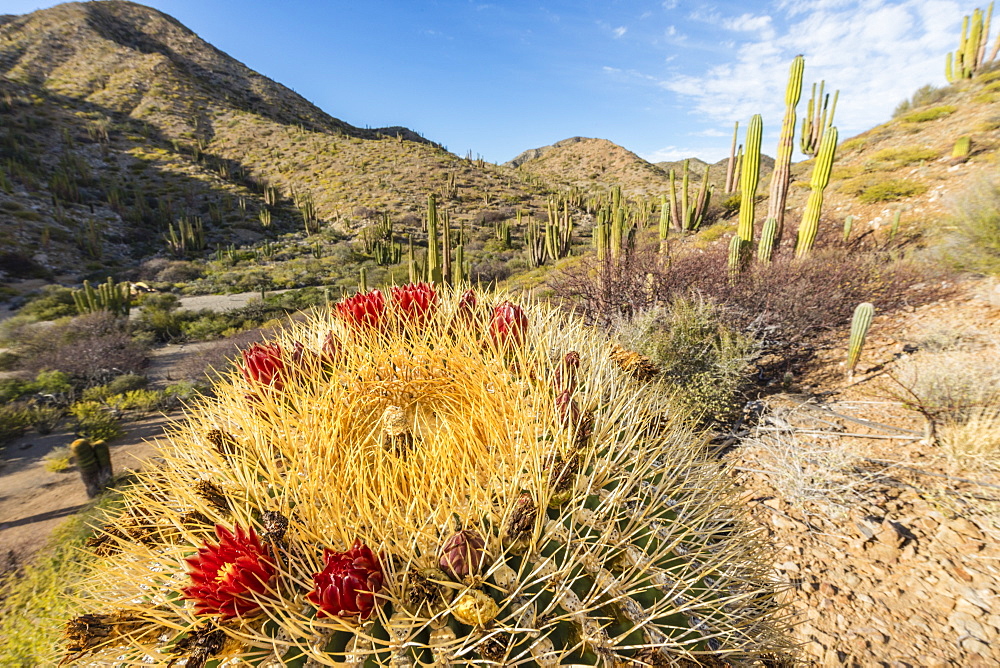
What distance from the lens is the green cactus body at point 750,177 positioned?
8633mm

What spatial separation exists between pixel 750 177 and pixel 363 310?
1019 cm

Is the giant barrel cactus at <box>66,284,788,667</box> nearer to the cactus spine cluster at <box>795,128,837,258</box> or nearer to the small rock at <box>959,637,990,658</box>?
the small rock at <box>959,637,990,658</box>

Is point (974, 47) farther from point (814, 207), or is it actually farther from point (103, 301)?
point (103, 301)

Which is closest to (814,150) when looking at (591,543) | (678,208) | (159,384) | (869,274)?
(678,208)

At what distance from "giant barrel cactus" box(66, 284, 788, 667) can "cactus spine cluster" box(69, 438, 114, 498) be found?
21.7 ft

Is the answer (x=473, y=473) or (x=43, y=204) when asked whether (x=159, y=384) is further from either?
(x=43, y=204)

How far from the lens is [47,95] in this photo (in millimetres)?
39312

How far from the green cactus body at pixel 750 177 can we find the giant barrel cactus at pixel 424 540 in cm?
884

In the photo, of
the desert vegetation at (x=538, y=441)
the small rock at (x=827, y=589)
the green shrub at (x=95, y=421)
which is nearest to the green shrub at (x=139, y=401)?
Answer: the desert vegetation at (x=538, y=441)

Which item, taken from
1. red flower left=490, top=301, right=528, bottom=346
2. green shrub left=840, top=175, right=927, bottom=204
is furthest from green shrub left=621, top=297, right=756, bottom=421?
green shrub left=840, top=175, right=927, bottom=204

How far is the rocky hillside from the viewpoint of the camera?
2680 cm

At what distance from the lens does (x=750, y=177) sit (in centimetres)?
904

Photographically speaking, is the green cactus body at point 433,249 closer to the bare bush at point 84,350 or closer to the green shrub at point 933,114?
the bare bush at point 84,350

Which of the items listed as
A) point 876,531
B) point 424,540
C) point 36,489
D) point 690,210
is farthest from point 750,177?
point 36,489
